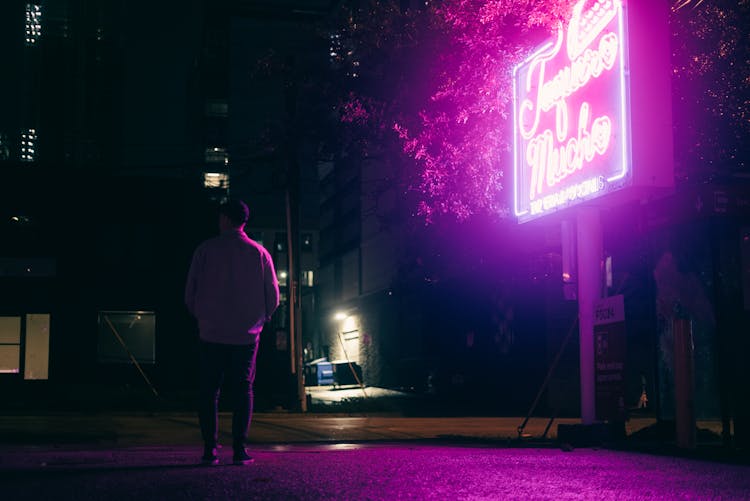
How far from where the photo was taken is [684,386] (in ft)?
29.8

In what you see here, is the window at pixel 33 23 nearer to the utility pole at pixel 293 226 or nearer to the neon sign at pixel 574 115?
the utility pole at pixel 293 226

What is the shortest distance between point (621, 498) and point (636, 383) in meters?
19.1

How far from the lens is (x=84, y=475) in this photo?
216 inches

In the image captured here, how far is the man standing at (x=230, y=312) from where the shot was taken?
6355 millimetres

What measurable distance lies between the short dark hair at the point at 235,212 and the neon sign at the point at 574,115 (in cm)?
375

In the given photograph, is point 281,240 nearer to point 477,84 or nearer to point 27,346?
point 27,346

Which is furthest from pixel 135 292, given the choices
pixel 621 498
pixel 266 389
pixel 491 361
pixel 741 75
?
pixel 621 498

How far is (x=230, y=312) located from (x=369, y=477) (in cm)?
157

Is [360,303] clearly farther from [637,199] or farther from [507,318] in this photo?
[637,199]

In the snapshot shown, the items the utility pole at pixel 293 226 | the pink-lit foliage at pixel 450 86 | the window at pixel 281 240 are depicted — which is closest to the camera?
the pink-lit foliage at pixel 450 86

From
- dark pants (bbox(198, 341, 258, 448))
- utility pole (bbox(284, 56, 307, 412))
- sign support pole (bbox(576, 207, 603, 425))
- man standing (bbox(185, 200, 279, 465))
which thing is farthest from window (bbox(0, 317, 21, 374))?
dark pants (bbox(198, 341, 258, 448))

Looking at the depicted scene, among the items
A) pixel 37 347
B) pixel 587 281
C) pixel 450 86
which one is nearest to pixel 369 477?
pixel 587 281

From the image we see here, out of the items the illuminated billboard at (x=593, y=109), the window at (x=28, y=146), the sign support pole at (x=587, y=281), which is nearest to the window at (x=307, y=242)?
the window at (x=28, y=146)

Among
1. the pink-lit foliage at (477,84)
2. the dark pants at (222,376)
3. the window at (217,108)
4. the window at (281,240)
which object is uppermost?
the window at (217,108)
